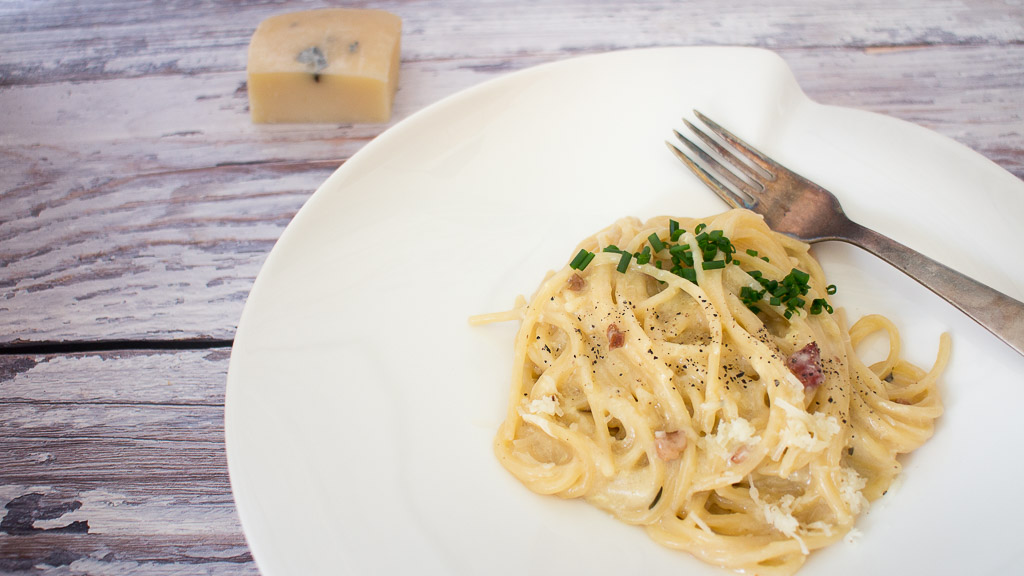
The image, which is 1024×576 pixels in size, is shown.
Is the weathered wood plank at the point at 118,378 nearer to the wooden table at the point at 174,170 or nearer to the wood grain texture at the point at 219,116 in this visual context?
the wooden table at the point at 174,170

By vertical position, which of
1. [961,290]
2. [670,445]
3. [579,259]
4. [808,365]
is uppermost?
[961,290]

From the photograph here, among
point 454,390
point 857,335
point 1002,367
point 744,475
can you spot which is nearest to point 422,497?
point 454,390

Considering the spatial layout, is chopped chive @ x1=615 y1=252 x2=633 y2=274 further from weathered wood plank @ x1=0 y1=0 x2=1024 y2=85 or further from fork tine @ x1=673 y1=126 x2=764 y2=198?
weathered wood plank @ x1=0 y1=0 x2=1024 y2=85

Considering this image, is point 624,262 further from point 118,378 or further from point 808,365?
point 118,378

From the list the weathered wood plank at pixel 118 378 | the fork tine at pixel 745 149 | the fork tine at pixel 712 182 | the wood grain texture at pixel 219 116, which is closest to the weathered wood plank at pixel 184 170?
the wood grain texture at pixel 219 116

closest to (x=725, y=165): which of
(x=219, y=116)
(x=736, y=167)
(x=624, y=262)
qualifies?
(x=736, y=167)

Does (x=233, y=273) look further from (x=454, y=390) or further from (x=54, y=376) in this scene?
(x=454, y=390)

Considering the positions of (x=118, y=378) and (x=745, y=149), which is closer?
(x=745, y=149)
